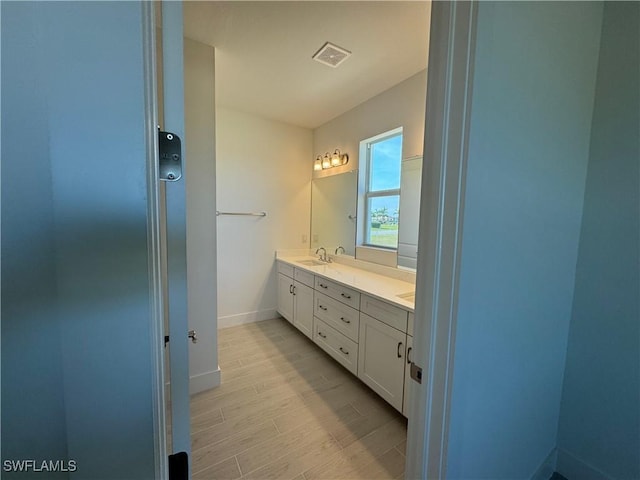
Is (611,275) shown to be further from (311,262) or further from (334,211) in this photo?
(311,262)

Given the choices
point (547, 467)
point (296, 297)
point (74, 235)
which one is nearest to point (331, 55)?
point (74, 235)

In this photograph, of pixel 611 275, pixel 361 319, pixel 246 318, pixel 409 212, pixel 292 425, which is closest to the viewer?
pixel 611 275

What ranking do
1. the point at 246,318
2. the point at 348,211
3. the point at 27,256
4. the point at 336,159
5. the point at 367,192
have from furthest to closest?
1. the point at 246,318
2. the point at 336,159
3. the point at 348,211
4. the point at 367,192
5. the point at 27,256

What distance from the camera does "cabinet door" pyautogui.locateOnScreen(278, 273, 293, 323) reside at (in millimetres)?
3154

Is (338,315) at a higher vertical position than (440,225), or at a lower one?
lower

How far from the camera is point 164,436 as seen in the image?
422 millimetres

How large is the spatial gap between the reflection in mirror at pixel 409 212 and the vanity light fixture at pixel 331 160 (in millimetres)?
921

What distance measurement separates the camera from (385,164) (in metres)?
2.75

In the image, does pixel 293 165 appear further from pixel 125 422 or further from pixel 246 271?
pixel 125 422

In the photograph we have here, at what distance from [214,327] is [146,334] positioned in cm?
194

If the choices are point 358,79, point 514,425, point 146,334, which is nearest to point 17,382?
point 146,334

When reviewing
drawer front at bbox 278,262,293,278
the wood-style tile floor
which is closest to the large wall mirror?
drawer front at bbox 278,262,293,278

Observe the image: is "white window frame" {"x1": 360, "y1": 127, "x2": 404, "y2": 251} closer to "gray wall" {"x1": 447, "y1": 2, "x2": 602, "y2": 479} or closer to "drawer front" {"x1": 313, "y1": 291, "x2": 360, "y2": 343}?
"drawer front" {"x1": 313, "y1": 291, "x2": 360, "y2": 343}

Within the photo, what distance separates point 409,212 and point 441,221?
1.76 m
